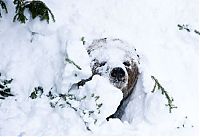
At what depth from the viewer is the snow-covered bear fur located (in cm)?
556

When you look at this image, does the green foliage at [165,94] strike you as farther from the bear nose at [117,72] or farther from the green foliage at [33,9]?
the green foliage at [33,9]

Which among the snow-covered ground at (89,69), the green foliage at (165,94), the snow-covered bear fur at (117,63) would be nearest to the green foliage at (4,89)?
the snow-covered ground at (89,69)

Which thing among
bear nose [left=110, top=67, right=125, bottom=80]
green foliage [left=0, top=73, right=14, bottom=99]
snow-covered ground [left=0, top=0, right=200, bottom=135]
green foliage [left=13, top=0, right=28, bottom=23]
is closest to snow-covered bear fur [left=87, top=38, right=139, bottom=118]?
bear nose [left=110, top=67, right=125, bottom=80]

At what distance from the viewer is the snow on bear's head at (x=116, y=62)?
5.56 meters

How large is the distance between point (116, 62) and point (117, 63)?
0.07 ft

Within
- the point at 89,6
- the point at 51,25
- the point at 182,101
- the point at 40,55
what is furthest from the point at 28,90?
the point at 182,101

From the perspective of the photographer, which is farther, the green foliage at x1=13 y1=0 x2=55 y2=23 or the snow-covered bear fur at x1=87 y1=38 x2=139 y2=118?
the green foliage at x1=13 y1=0 x2=55 y2=23

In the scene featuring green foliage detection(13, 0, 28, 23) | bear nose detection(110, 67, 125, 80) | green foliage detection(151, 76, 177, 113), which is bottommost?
green foliage detection(151, 76, 177, 113)

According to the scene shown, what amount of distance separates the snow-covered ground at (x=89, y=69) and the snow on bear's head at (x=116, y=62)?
5.6 inches

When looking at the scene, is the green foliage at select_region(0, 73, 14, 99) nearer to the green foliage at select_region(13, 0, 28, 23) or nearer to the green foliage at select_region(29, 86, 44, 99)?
the green foliage at select_region(29, 86, 44, 99)

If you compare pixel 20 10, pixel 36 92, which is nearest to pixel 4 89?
pixel 36 92

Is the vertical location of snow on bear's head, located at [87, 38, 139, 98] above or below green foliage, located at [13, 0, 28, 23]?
below

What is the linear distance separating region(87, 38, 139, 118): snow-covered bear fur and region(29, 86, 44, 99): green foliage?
2.75 ft

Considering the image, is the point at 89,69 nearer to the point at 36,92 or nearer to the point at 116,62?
the point at 116,62
